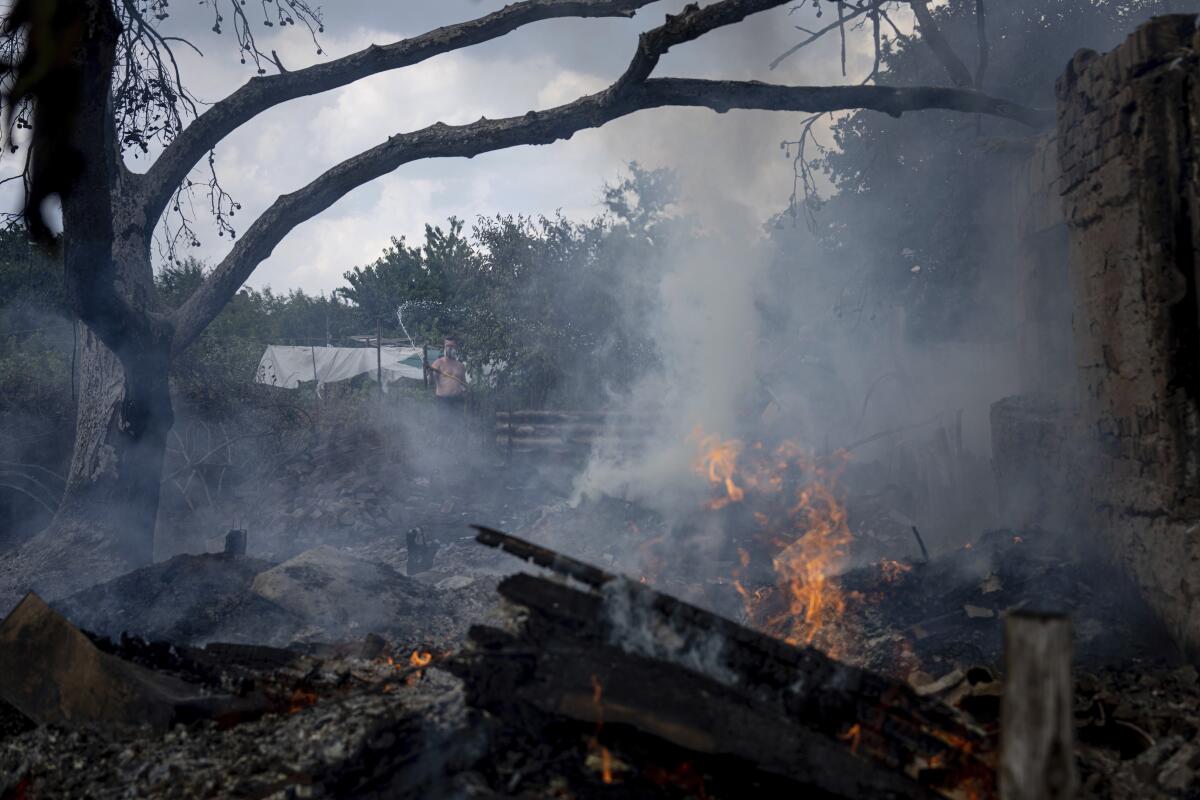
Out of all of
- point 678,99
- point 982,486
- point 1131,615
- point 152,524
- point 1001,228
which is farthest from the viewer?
point 1001,228

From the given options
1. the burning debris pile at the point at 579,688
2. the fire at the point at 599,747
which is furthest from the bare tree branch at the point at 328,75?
the fire at the point at 599,747

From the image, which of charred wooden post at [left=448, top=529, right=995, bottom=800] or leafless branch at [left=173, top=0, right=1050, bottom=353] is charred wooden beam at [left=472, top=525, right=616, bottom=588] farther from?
leafless branch at [left=173, top=0, right=1050, bottom=353]

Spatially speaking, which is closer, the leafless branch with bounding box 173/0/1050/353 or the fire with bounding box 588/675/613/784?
the fire with bounding box 588/675/613/784

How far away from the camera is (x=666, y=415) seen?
14625 mm

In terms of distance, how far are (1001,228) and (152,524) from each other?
11376 millimetres

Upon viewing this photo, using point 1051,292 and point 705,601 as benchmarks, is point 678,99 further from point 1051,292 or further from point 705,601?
point 705,601

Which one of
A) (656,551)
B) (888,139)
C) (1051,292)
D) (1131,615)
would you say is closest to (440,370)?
(656,551)

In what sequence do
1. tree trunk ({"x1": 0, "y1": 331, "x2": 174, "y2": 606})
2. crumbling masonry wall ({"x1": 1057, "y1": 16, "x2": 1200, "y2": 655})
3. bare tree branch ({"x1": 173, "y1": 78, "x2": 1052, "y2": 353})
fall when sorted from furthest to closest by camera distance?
bare tree branch ({"x1": 173, "y1": 78, "x2": 1052, "y2": 353}) < tree trunk ({"x1": 0, "y1": 331, "x2": 174, "y2": 606}) < crumbling masonry wall ({"x1": 1057, "y1": 16, "x2": 1200, "y2": 655})

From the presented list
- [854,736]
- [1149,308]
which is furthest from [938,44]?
[854,736]

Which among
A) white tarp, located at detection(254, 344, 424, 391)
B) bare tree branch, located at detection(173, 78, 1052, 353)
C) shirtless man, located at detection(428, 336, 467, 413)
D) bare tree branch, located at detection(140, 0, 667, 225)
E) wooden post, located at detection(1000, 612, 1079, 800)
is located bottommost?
wooden post, located at detection(1000, 612, 1079, 800)

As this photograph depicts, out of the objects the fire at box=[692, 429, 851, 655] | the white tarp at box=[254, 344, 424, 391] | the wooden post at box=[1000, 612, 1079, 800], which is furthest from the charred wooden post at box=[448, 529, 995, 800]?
the white tarp at box=[254, 344, 424, 391]

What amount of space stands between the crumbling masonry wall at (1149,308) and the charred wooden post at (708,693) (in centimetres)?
248

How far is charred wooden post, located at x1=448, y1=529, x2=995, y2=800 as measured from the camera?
274 cm

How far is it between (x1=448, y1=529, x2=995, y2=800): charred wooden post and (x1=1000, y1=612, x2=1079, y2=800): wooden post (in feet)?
2.63
